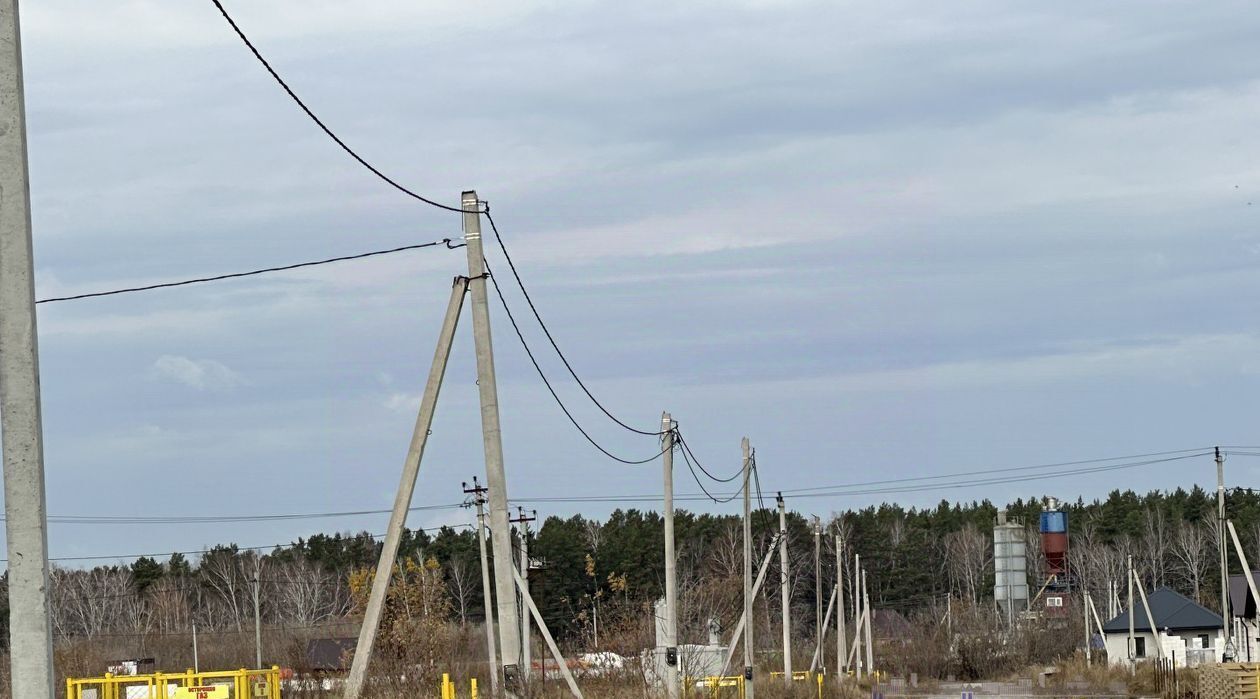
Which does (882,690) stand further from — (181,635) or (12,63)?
(181,635)

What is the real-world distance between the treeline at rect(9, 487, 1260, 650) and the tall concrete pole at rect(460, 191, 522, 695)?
82.2m

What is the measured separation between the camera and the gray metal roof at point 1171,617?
7688cm

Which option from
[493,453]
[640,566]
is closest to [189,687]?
[493,453]

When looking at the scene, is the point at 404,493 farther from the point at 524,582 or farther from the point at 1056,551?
the point at 1056,551

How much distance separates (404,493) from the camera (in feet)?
74.6

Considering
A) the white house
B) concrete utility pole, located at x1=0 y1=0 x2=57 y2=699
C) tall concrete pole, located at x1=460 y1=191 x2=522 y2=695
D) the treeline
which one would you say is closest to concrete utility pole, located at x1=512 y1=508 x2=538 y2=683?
tall concrete pole, located at x1=460 y1=191 x2=522 y2=695

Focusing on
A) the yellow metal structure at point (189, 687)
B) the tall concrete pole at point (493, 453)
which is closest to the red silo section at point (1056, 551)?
the yellow metal structure at point (189, 687)

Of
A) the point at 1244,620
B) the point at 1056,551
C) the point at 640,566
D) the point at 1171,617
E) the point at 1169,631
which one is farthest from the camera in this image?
the point at 640,566

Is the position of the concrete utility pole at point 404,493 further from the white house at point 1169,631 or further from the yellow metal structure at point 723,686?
the white house at point 1169,631

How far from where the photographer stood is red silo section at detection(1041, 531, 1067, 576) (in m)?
88.0

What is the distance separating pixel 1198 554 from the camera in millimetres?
121750

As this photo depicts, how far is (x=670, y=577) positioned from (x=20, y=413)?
22959 millimetres

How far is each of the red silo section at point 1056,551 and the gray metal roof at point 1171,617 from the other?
7.84 m

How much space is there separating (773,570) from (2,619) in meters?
52.8
